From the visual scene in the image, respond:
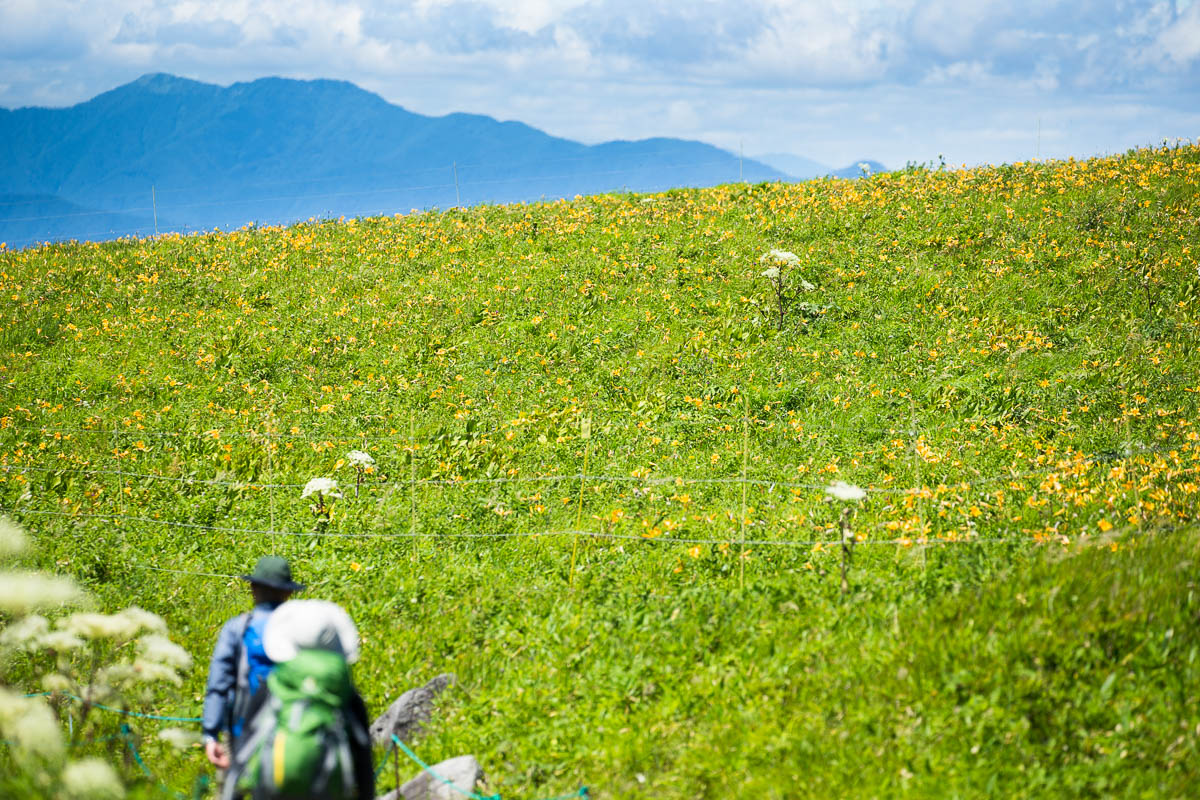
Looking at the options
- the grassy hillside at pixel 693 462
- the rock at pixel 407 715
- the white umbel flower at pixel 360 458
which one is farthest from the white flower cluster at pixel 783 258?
the rock at pixel 407 715

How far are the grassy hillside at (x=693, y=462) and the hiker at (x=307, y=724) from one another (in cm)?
253

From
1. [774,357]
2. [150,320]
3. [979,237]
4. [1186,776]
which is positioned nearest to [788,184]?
[979,237]

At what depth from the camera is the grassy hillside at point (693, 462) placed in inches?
216

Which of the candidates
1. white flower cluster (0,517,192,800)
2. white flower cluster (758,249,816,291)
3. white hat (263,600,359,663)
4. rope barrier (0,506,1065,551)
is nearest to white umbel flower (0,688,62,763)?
white flower cluster (0,517,192,800)

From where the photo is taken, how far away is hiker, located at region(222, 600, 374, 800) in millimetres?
3260

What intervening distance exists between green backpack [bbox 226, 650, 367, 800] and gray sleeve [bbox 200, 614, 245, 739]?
3.92 ft

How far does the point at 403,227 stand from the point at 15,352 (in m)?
9.42

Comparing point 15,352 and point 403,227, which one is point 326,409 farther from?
point 403,227

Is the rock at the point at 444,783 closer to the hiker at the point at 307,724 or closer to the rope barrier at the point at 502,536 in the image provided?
the hiker at the point at 307,724

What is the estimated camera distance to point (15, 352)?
50.0 feet

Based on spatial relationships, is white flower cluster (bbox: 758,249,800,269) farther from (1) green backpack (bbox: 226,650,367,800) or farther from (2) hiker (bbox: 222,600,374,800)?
(1) green backpack (bbox: 226,650,367,800)

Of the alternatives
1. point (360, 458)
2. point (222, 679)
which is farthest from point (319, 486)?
point (222, 679)

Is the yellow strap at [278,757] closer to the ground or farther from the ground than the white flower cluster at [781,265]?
closer to the ground

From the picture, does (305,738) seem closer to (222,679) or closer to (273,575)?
(273,575)
